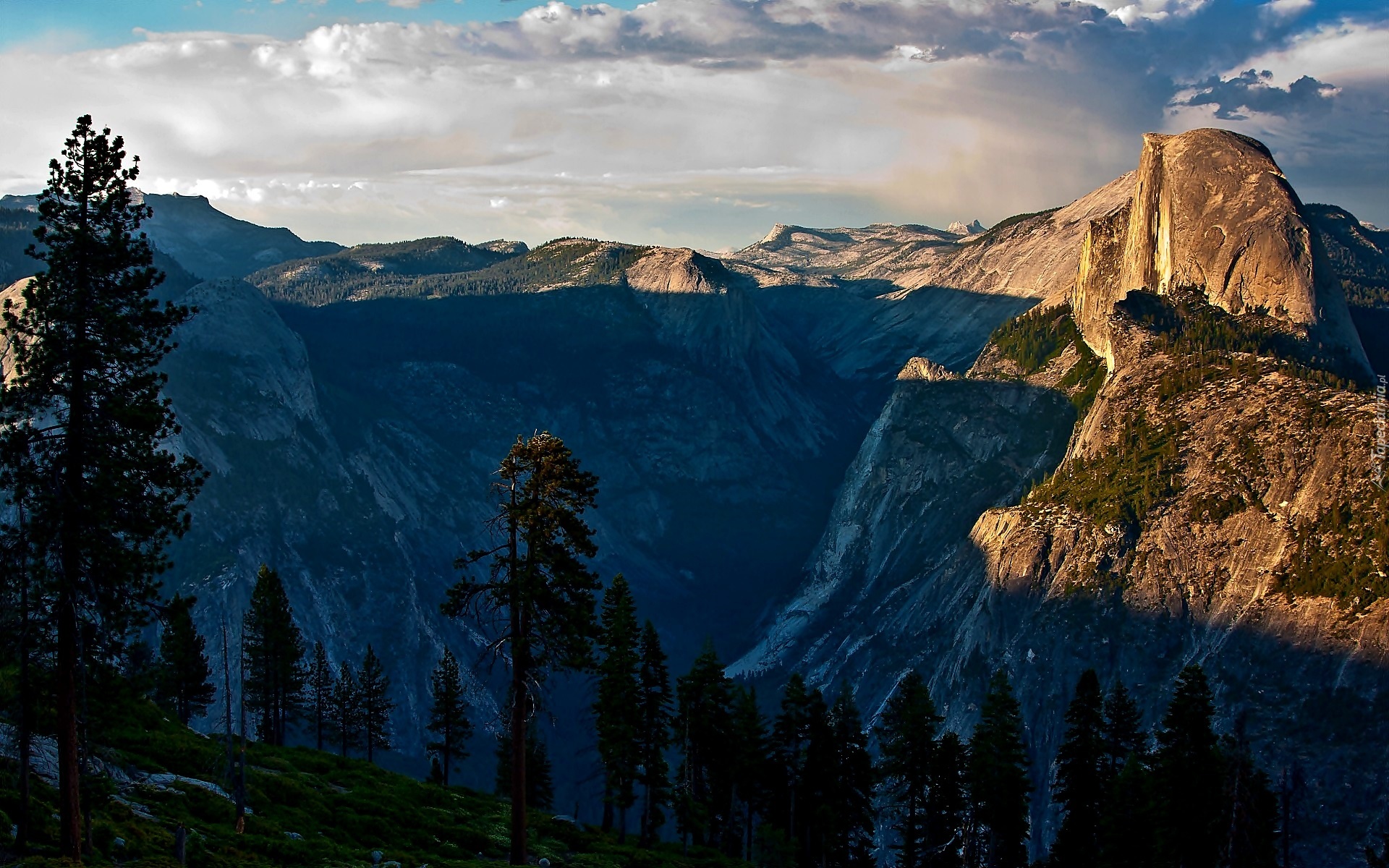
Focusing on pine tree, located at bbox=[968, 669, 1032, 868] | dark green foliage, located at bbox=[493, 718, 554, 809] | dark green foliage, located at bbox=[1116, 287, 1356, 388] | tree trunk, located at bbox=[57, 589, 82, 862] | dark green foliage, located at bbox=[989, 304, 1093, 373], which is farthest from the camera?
dark green foliage, located at bbox=[989, 304, 1093, 373]

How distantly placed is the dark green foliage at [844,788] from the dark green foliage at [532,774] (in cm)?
1633

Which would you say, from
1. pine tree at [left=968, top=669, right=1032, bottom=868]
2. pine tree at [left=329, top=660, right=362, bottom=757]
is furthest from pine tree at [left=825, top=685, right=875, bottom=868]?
pine tree at [left=329, top=660, right=362, bottom=757]

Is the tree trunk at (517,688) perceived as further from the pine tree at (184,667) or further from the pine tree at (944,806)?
the pine tree at (184,667)

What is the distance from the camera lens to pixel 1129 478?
355 feet

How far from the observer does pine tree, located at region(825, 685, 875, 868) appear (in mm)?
59656

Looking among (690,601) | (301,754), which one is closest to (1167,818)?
(301,754)

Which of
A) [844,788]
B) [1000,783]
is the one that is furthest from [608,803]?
[1000,783]

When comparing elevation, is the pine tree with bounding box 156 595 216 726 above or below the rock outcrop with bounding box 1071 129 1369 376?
below

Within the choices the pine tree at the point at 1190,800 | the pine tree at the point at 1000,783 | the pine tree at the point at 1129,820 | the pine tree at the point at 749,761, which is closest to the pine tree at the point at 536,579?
the pine tree at the point at 749,761

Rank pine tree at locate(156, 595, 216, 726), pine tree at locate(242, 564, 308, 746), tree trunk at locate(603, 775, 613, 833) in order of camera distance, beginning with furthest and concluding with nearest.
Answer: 1. pine tree at locate(242, 564, 308, 746)
2. pine tree at locate(156, 595, 216, 726)
3. tree trunk at locate(603, 775, 613, 833)

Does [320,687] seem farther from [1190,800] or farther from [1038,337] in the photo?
[1038,337]

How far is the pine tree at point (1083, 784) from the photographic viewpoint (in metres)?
57.1

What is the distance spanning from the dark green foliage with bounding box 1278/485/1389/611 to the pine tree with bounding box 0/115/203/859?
84.0m

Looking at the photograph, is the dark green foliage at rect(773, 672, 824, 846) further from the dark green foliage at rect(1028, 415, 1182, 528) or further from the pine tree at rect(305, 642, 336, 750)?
the dark green foliage at rect(1028, 415, 1182, 528)
